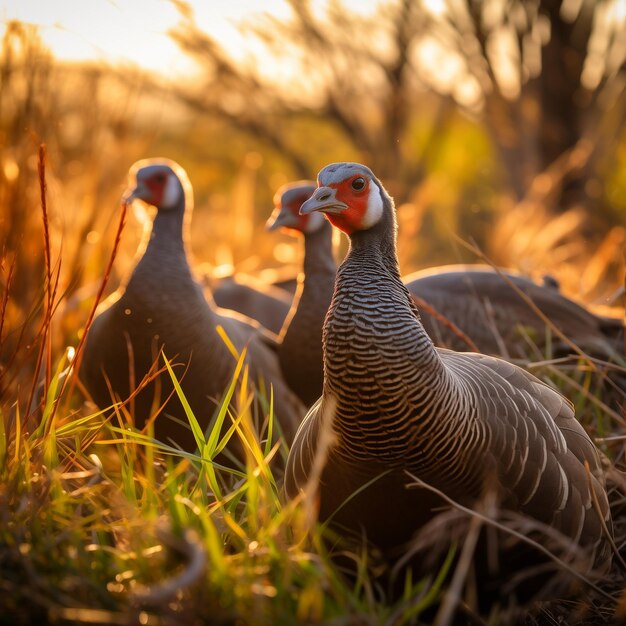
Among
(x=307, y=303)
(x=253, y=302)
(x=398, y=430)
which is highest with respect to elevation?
(x=398, y=430)

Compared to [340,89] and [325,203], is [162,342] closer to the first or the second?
[325,203]

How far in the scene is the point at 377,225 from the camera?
2.98 meters

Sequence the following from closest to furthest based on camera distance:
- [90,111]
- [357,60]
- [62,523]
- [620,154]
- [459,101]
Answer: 1. [62,523]
2. [90,111]
3. [459,101]
4. [357,60]
5. [620,154]

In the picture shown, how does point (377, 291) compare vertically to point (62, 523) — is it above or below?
above

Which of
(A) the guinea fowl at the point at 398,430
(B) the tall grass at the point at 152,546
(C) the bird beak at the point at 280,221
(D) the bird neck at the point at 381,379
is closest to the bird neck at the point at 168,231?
(C) the bird beak at the point at 280,221

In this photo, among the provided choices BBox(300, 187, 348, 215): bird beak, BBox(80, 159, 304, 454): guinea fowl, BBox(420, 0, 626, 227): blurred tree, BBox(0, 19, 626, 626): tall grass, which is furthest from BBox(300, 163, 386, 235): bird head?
BBox(420, 0, 626, 227): blurred tree

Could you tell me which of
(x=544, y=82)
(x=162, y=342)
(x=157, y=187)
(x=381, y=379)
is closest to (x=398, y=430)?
(x=381, y=379)

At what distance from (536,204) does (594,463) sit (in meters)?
6.53

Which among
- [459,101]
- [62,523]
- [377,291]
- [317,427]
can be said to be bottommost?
[62,523]

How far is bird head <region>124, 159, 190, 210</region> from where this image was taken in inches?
197

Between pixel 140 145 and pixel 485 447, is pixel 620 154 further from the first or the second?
pixel 485 447

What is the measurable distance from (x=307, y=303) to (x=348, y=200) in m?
2.07

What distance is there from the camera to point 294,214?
17.7 feet

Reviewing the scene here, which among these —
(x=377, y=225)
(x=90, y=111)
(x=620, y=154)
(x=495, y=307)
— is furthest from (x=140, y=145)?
(x=620, y=154)
